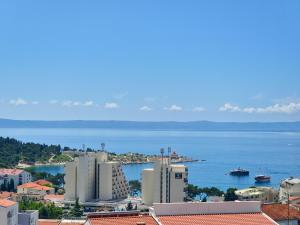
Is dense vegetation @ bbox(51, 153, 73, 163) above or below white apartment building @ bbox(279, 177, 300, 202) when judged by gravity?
above

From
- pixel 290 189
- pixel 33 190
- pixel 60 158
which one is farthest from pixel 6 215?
pixel 60 158

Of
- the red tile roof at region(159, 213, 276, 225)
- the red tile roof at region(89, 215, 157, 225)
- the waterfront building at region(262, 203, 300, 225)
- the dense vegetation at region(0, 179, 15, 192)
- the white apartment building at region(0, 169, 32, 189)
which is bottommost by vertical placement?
the dense vegetation at region(0, 179, 15, 192)

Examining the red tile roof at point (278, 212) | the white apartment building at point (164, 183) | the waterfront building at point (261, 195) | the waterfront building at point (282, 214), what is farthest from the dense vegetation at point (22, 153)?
the waterfront building at point (282, 214)

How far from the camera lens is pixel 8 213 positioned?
557 inches

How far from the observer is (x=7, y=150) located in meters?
68.9

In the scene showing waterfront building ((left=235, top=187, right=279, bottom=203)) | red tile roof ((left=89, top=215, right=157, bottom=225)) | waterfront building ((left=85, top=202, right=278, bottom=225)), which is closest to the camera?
red tile roof ((left=89, top=215, right=157, bottom=225))

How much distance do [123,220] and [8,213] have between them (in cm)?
515

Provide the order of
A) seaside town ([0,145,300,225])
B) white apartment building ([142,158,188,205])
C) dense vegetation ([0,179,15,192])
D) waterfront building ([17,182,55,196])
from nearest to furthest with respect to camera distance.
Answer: seaside town ([0,145,300,225]), white apartment building ([142,158,188,205]), waterfront building ([17,182,55,196]), dense vegetation ([0,179,15,192])

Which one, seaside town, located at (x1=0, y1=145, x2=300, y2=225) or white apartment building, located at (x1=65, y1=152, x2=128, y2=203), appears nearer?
seaside town, located at (x1=0, y1=145, x2=300, y2=225)

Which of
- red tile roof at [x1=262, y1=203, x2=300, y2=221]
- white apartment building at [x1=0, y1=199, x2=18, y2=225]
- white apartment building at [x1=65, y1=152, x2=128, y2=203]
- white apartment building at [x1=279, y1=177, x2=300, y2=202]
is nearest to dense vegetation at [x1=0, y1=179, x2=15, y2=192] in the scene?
white apartment building at [x1=65, y1=152, x2=128, y2=203]

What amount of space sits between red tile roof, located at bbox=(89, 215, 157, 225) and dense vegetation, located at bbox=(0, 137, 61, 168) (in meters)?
52.5

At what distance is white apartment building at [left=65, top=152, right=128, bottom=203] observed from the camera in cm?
3328

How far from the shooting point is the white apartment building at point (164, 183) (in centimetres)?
2872

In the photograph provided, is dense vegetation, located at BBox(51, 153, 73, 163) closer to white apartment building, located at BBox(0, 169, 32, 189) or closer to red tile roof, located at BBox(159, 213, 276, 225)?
white apartment building, located at BBox(0, 169, 32, 189)
